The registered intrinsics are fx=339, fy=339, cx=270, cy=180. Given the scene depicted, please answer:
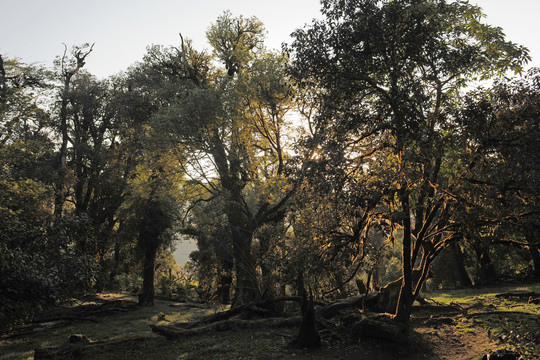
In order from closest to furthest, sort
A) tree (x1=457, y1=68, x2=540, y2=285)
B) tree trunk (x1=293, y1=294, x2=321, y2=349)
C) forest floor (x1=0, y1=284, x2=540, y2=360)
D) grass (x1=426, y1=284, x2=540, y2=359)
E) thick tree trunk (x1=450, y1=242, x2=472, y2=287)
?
1. grass (x1=426, y1=284, x2=540, y2=359)
2. tree (x1=457, y1=68, x2=540, y2=285)
3. forest floor (x1=0, y1=284, x2=540, y2=360)
4. tree trunk (x1=293, y1=294, x2=321, y2=349)
5. thick tree trunk (x1=450, y1=242, x2=472, y2=287)

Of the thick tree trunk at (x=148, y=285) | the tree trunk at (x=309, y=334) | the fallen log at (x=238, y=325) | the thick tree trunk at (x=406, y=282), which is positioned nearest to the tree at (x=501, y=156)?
the thick tree trunk at (x=406, y=282)

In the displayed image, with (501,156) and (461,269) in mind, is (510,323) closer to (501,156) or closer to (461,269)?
(501,156)

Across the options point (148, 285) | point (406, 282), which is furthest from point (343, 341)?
point (148, 285)

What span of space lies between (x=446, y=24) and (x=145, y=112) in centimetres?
2601

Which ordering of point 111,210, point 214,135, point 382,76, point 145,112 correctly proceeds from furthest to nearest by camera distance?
point 111,210, point 145,112, point 214,135, point 382,76

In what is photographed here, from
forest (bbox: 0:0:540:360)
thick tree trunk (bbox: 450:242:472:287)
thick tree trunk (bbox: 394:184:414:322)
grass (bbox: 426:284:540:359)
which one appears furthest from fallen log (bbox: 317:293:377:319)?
thick tree trunk (bbox: 450:242:472:287)

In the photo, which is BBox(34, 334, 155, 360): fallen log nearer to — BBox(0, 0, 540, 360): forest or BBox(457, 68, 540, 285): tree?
BBox(0, 0, 540, 360): forest

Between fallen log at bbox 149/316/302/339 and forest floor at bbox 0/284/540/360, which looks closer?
forest floor at bbox 0/284/540/360

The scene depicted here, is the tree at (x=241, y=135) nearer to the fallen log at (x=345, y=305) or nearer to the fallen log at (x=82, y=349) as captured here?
the fallen log at (x=345, y=305)

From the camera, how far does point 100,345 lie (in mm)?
12484

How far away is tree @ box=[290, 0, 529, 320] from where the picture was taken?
32.5 ft

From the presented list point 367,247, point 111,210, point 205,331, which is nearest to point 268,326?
point 205,331

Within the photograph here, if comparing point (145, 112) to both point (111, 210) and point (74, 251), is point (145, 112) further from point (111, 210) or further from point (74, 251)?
point (74, 251)

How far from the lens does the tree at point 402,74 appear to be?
32.5ft
